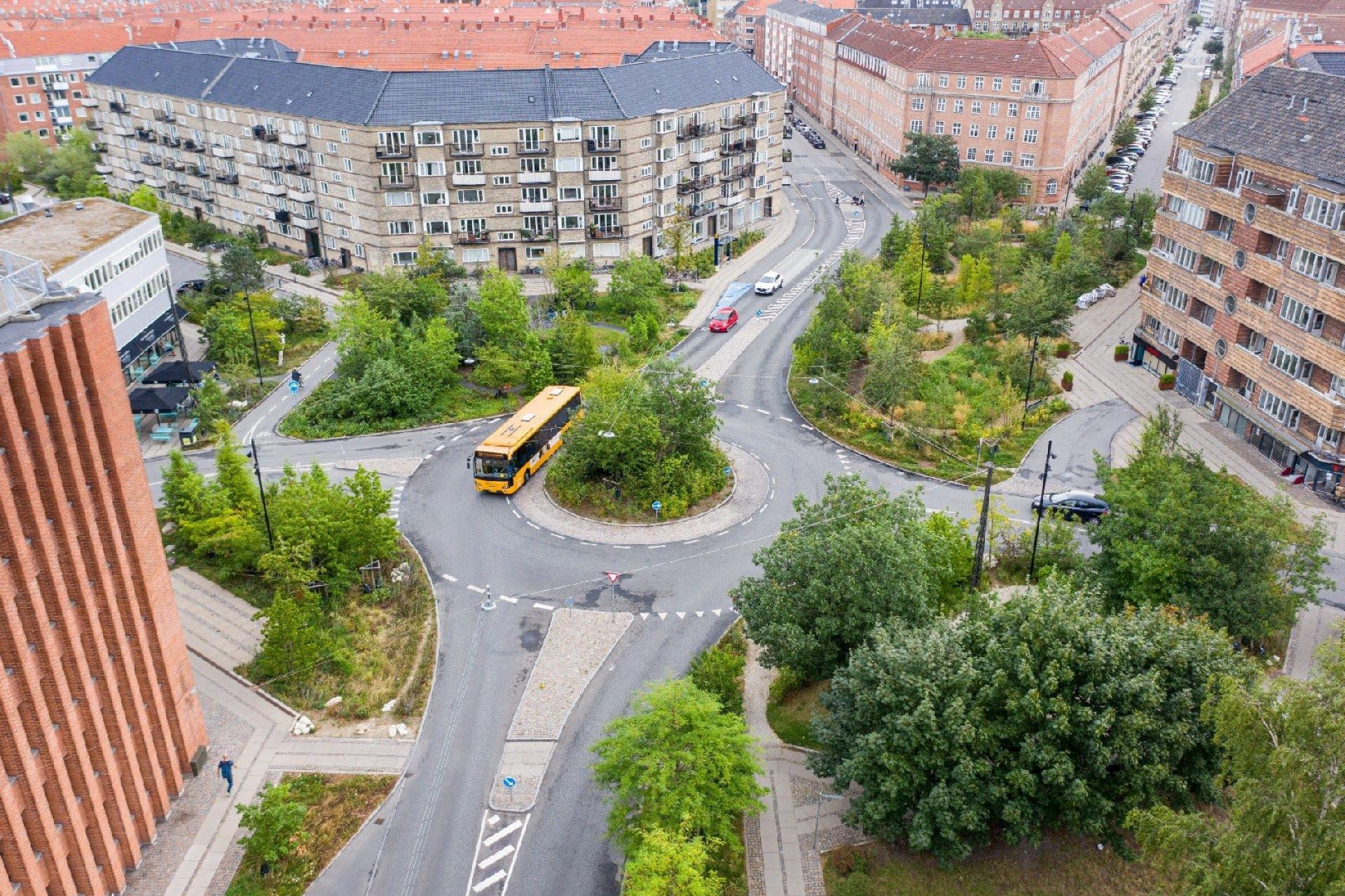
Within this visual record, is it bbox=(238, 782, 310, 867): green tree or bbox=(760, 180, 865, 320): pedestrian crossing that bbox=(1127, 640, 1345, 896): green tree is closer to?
bbox=(238, 782, 310, 867): green tree

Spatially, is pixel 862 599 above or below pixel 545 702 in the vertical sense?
above

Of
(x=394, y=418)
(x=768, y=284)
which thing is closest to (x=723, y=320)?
(x=768, y=284)

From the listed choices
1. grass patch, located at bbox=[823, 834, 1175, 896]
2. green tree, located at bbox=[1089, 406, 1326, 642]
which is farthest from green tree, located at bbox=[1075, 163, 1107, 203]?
grass patch, located at bbox=[823, 834, 1175, 896]

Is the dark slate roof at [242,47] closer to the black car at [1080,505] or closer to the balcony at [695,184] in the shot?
the balcony at [695,184]

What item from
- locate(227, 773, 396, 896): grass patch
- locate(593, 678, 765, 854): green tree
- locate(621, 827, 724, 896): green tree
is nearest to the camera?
locate(621, 827, 724, 896): green tree

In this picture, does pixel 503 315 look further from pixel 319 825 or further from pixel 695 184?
pixel 319 825

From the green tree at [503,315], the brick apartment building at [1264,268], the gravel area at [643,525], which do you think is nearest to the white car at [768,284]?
the green tree at [503,315]

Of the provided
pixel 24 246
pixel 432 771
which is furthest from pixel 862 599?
pixel 24 246

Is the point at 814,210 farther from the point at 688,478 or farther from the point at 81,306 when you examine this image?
the point at 81,306
